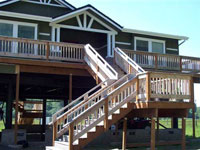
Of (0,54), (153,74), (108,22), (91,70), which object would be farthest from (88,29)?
(153,74)

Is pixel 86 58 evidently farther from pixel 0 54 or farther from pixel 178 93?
pixel 178 93

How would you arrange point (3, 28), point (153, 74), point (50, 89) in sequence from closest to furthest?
point (153, 74) → point (3, 28) → point (50, 89)

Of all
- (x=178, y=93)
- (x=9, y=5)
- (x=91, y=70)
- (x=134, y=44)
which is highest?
(x=9, y=5)

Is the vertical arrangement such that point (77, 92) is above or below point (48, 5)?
below

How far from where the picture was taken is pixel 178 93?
1142 cm

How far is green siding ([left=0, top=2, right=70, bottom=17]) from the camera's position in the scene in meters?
19.8

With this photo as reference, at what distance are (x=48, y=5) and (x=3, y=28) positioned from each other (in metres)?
4.17

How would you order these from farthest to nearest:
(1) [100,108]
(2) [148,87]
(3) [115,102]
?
(3) [115,102] < (1) [100,108] < (2) [148,87]

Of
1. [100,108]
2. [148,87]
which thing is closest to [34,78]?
[100,108]

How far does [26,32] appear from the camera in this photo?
729 inches

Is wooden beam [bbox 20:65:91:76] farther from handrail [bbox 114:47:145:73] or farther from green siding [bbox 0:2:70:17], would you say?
green siding [bbox 0:2:70:17]

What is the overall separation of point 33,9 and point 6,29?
3.10 metres

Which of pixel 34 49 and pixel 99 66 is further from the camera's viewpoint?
pixel 34 49

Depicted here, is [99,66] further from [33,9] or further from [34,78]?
[33,9]
